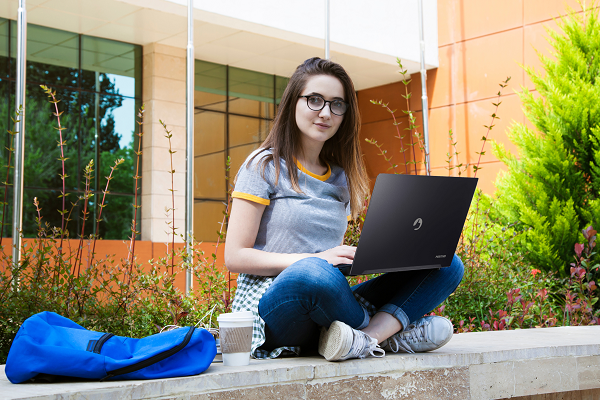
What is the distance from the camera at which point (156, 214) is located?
31.2 feet

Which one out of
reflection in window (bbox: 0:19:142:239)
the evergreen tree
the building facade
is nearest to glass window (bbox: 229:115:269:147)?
the building facade

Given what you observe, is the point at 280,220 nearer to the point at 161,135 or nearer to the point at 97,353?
the point at 97,353

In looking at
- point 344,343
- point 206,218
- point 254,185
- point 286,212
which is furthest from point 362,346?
point 206,218

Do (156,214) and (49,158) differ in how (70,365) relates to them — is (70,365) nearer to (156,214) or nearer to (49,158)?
(156,214)

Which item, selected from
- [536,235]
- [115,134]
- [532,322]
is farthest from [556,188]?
[115,134]

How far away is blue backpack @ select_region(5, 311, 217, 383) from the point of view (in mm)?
1473

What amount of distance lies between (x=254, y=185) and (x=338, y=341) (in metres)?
0.60

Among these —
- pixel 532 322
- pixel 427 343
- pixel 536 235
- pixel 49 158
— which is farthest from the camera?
pixel 49 158

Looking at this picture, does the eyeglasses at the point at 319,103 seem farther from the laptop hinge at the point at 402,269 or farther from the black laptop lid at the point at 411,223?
the laptop hinge at the point at 402,269

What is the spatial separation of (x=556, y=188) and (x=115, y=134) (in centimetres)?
728

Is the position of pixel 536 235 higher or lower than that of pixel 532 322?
higher

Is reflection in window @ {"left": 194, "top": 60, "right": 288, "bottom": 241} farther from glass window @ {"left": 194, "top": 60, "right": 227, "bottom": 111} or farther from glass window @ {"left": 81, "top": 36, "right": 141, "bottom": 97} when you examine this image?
glass window @ {"left": 81, "top": 36, "right": 141, "bottom": 97}

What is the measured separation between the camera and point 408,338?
2.11 metres

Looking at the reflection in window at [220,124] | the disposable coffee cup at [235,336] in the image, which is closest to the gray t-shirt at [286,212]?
the disposable coffee cup at [235,336]
